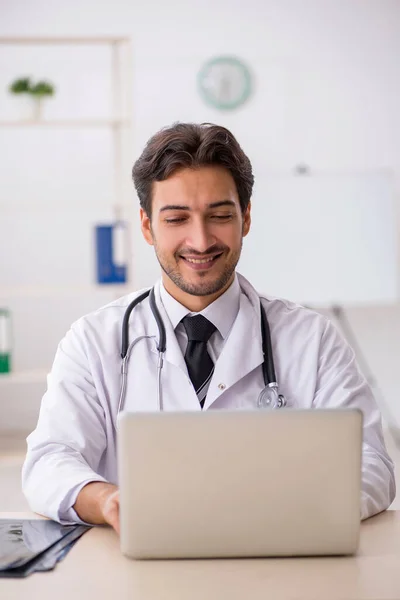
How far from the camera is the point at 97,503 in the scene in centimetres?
145

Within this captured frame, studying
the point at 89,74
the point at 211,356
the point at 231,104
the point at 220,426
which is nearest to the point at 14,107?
the point at 89,74

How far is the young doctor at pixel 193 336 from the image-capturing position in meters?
1.85

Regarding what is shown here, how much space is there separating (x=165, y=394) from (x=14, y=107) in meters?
3.41

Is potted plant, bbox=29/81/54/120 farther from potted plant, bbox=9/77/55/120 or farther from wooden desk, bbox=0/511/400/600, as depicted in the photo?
wooden desk, bbox=0/511/400/600

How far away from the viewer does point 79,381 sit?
6.11 ft

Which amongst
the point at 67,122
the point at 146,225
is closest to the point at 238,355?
the point at 146,225

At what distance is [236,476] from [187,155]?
0.92 metres

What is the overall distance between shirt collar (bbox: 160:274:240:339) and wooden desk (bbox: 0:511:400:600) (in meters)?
0.75

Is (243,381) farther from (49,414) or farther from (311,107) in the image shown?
(311,107)

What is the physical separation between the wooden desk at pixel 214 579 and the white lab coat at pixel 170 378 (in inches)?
17.6

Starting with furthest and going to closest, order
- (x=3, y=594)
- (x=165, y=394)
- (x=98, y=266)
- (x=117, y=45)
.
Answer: (x=117, y=45)
(x=98, y=266)
(x=165, y=394)
(x=3, y=594)

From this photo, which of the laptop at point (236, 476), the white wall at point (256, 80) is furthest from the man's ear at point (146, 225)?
the white wall at point (256, 80)

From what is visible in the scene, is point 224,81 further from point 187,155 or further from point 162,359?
point 162,359

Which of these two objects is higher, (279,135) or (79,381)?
(279,135)
